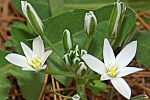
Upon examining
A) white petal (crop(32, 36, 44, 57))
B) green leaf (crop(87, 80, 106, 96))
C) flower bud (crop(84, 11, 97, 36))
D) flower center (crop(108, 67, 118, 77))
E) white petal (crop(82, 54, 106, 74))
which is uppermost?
flower bud (crop(84, 11, 97, 36))

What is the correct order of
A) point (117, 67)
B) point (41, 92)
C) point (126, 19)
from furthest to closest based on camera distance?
point (41, 92), point (126, 19), point (117, 67)

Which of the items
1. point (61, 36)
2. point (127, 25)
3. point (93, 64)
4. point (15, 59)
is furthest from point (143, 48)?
point (15, 59)

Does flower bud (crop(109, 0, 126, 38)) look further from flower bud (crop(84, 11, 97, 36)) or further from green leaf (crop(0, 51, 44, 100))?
green leaf (crop(0, 51, 44, 100))

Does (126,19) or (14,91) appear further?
(14,91)

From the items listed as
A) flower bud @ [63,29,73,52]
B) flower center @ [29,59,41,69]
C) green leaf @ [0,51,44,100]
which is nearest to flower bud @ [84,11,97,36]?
flower bud @ [63,29,73,52]

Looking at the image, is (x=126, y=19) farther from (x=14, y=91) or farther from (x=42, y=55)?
(x=14, y=91)

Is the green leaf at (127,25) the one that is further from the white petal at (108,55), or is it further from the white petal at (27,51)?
the white petal at (27,51)

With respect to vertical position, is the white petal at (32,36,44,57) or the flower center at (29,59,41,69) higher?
the white petal at (32,36,44,57)

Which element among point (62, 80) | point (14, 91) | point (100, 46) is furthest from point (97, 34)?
point (14, 91)
